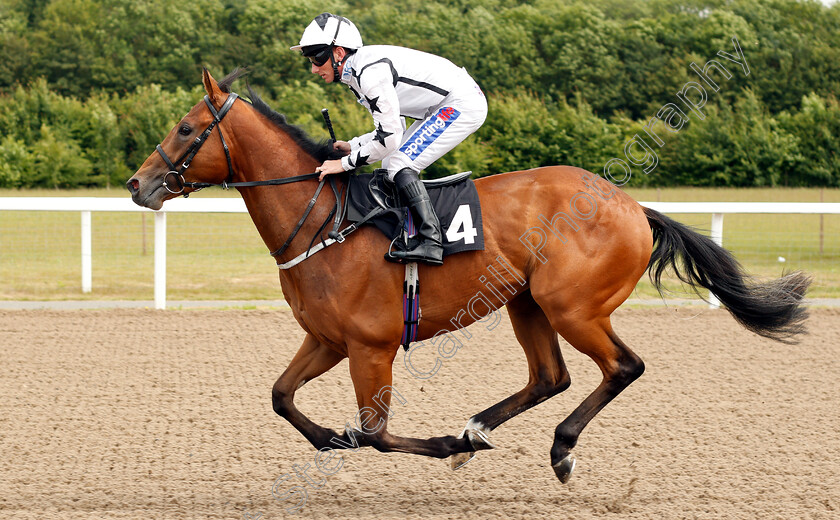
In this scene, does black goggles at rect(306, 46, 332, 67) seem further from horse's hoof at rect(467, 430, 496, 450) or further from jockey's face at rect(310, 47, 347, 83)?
horse's hoof at rect(467, 430, 496, 450)

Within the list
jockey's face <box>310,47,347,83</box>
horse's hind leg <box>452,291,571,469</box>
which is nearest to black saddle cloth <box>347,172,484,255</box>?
jockey's face <box>310,47,347,83</box>

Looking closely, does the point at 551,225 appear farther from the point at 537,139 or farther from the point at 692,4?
the point at 692,4

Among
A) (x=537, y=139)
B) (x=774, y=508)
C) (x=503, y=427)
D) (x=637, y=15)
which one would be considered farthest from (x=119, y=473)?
A: (x=637, y=15)

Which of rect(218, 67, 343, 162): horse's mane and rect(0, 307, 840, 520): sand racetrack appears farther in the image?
rect(218, 67, 343, 162): horse's mane

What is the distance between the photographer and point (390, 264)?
3.73 meters

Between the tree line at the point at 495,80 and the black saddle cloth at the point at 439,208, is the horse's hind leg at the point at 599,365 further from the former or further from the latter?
the tree line at the point at 495,80

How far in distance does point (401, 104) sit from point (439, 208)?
1.76 feet

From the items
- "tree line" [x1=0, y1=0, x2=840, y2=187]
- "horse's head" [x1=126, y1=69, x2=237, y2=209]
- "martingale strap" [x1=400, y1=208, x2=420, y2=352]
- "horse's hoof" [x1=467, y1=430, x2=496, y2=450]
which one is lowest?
"horse's hoof" [x1=467, y1=430, x2=496, y2=450]

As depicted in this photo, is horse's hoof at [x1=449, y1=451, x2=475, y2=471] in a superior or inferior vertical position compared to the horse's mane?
inferior

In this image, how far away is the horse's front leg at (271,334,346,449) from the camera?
391 cm

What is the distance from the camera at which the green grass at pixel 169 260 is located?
10031 mm

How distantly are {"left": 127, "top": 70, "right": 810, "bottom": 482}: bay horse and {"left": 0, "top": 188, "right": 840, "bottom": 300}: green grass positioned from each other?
592 cm

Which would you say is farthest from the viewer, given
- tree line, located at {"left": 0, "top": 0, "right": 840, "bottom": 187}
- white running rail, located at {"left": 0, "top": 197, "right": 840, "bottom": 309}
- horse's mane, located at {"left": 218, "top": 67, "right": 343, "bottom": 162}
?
tree line, located at {"left": 0, "top": 0, "right": 840, "bottom": 187}

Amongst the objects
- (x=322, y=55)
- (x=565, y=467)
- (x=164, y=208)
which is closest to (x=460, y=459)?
(x=565, y=467)
